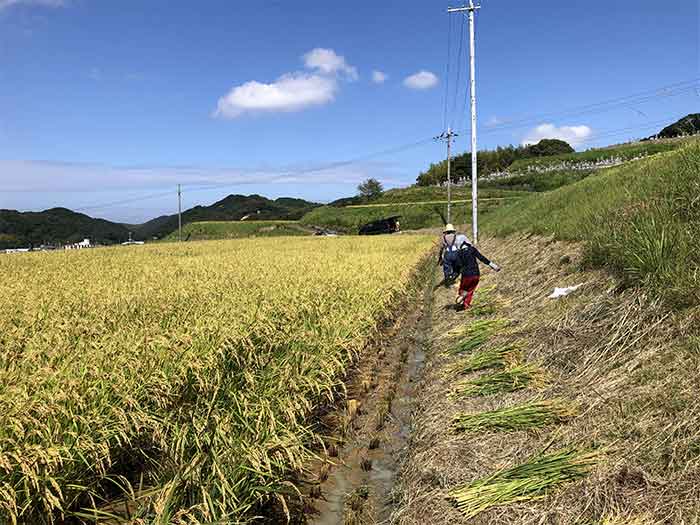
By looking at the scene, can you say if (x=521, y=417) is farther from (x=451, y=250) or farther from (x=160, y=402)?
(x=451, y=250)

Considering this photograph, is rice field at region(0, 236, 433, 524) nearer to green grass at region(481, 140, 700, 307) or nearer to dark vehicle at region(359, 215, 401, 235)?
green grass at region(481, 140, 700, 307)

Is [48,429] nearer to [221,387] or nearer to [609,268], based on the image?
[221,387]

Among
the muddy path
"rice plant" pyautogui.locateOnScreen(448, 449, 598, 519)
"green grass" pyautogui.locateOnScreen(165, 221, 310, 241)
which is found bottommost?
the muddy path

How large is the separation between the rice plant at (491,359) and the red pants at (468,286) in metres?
3.46

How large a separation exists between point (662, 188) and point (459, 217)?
46.7 metres

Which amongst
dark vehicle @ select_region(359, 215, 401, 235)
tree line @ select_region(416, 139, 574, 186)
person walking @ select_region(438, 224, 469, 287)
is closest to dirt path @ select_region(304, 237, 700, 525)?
person walking @ select_region(438, 224, 469, 287)

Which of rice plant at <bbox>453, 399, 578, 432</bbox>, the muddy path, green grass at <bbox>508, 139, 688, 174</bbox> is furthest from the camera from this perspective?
green grass at <bbox>508, 139, 688, 174</bbox>

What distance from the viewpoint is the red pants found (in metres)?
9.15

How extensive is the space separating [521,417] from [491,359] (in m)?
1.63

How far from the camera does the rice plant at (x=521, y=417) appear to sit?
3.73 meters

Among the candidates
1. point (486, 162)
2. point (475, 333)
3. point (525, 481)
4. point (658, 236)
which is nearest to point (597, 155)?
point (486, 162)

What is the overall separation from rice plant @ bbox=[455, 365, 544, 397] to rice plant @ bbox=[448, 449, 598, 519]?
1421 mm

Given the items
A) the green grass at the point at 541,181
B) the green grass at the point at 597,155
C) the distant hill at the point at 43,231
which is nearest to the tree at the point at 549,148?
the green grass at the point at 597,155

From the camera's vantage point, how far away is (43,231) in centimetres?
14262
